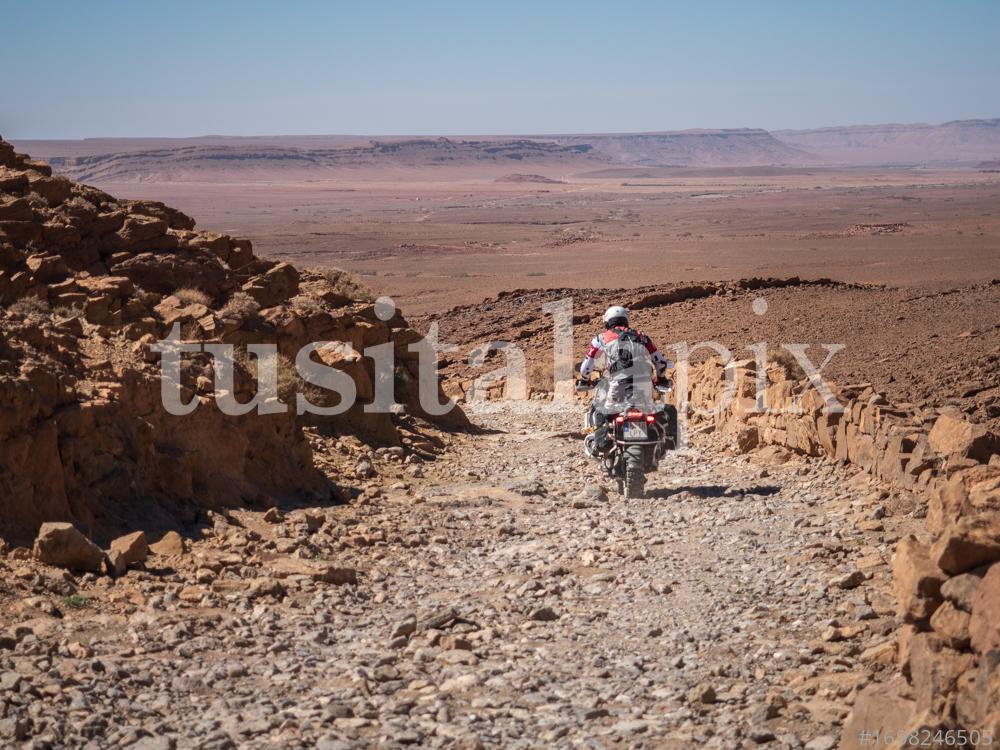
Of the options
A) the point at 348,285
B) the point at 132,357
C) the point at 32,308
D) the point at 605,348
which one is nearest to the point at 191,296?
the point at 32,308

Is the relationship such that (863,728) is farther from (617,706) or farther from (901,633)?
(617,706)

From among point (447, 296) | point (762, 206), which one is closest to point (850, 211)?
point (762, 206)

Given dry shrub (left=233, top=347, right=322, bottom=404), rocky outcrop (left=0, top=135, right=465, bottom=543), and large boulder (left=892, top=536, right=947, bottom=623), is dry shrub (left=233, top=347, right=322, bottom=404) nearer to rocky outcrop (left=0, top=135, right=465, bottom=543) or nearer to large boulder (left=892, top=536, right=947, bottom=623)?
rocky outcrop (left=0, top=135, right=465, bottom=543)

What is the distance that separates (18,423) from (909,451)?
6.72 m

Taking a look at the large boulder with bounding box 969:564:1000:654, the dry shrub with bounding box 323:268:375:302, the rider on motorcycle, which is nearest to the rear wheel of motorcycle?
the rider on motorcycle

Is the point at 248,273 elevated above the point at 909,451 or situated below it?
above

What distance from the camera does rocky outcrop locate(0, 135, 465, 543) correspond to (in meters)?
7.90

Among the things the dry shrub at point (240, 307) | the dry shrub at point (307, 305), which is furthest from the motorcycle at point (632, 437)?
the dry shrub at point (307, 305)

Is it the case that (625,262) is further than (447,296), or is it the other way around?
(625,262)

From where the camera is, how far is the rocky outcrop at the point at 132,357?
7.90m

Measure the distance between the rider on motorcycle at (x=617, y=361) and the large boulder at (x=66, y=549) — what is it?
5145 mm

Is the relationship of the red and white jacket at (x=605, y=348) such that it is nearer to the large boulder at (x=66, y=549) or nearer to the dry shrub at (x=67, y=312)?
the dry shrub at (x=67, y=312)

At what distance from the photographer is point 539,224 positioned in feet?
309

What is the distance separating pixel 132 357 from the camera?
9.89 m
